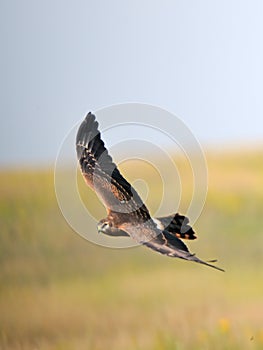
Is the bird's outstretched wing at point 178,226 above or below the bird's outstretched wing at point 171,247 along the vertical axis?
above

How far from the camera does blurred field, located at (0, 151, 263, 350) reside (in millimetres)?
2818

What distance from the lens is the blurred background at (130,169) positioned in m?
2.78

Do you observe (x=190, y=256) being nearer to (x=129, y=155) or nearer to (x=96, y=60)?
(x=129, y=155)

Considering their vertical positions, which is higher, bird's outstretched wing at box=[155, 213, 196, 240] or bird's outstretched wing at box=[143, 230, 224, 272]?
bird's outstretched wing at box=[155, 213, 196, 240]

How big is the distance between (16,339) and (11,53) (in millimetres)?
1035

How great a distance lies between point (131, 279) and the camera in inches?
113

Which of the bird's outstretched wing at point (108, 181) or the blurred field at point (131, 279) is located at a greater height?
the bird's outstretched wing at point (108, 181)

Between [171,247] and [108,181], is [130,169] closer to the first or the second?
[108,181]

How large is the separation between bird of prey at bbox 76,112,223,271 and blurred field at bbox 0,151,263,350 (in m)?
0.05

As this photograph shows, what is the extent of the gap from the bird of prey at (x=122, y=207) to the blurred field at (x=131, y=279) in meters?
0.05

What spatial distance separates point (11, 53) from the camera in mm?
2918

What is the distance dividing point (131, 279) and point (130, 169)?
1.32ft

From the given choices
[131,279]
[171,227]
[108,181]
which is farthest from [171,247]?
[108,181]

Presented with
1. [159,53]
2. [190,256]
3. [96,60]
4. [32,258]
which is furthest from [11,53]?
[190,256]
